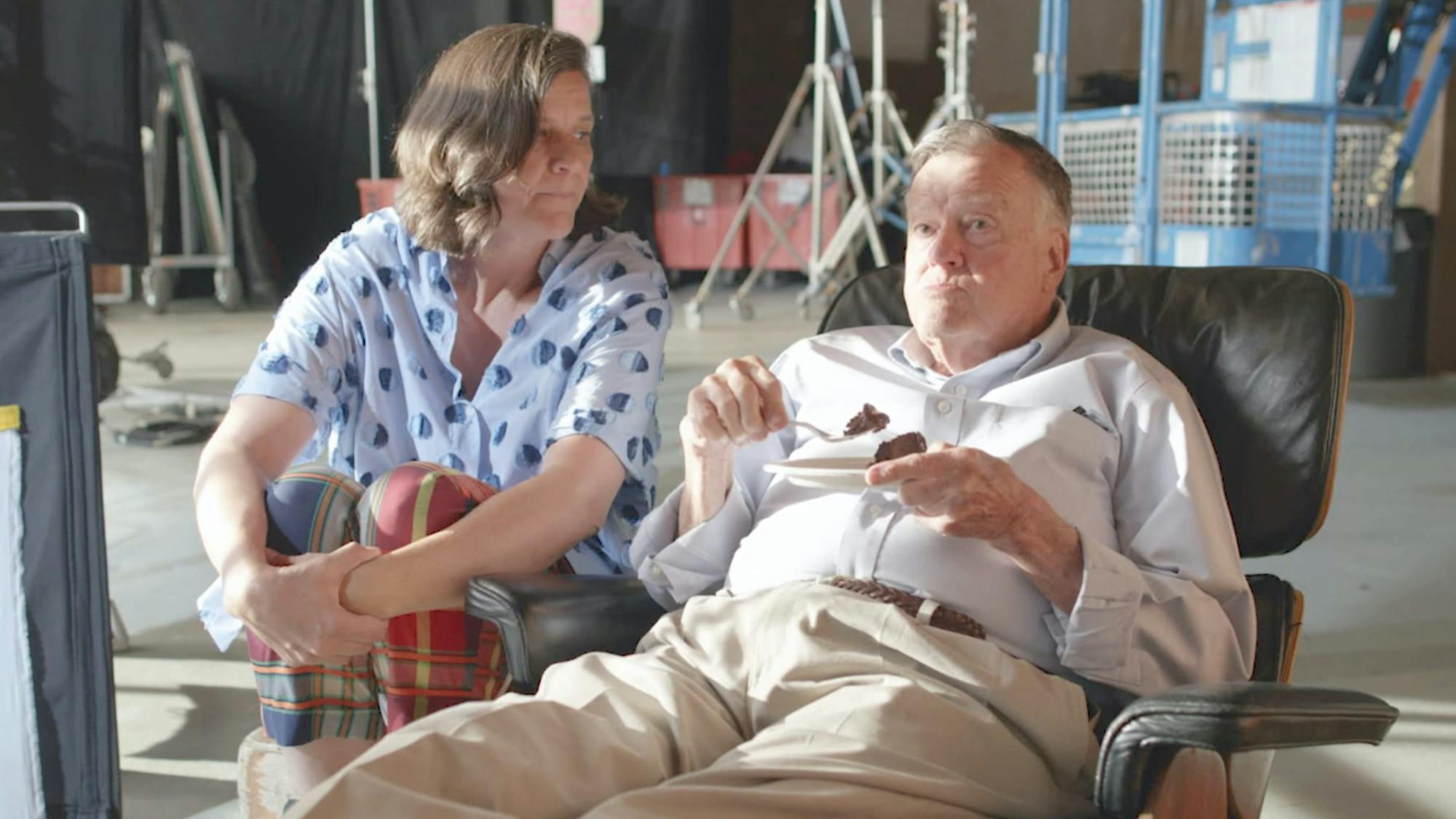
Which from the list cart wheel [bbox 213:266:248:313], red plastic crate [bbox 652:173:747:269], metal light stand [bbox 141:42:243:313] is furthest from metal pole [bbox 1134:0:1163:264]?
cart wheel [bbox 213:266:248:313]

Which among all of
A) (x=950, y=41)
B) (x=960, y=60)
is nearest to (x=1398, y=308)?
(x=960, y=60)

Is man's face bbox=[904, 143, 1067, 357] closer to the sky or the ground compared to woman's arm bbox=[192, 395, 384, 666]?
closer to the sky

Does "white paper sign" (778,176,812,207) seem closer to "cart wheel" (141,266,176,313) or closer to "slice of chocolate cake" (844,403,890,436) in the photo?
"cart wheel" (141,266,176,313)

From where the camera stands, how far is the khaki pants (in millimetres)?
1096

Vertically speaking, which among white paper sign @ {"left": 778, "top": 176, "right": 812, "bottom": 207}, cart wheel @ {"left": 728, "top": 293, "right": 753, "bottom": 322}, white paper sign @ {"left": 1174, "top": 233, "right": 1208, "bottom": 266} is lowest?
cart wheel @ {"left": 728, "top": 293, "right": 753, "bottom": 322}

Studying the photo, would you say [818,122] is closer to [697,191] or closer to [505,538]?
[697,191]

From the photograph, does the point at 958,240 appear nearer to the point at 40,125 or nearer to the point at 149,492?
the point at 40,125

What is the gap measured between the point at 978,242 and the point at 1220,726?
2.17ft

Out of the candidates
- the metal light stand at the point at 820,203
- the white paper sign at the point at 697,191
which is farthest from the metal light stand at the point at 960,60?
the white paper sign at the point at 697,191

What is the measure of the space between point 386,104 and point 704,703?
8.69m

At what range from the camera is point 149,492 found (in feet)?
13.4

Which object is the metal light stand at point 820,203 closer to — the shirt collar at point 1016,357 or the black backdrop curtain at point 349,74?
the black backdrop curtain at point 349,74

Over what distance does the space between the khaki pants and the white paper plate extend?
15 centimetres

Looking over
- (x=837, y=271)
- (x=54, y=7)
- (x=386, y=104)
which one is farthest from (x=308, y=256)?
(x=54, y=7)
